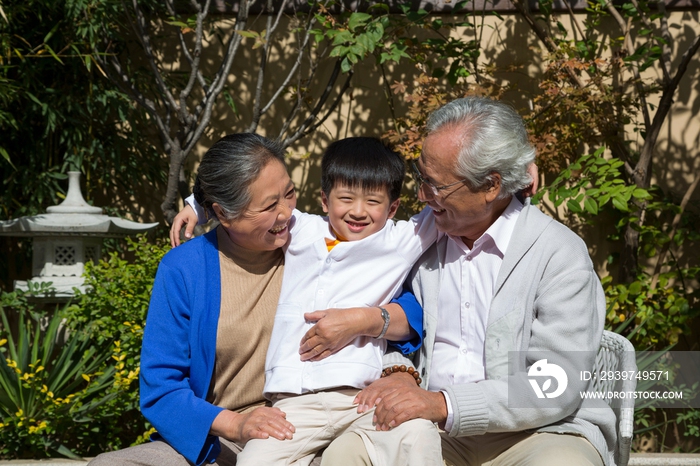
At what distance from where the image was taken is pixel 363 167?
2512 mm

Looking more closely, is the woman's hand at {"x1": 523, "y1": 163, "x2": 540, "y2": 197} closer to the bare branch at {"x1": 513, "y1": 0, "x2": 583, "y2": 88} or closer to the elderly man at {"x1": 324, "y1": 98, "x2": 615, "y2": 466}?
the elderly man at {"x1": 324, "y1": 98, "x2": 615, "y2": 466}

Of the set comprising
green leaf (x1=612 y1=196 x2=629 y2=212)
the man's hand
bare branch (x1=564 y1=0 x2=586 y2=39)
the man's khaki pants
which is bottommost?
the man's khaki pants

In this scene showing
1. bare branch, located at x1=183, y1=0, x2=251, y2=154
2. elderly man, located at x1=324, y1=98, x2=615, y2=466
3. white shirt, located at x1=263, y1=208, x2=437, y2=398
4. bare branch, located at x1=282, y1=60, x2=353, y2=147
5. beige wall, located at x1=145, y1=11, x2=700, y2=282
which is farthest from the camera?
beige wall, located at x1=145, y1=11, x2=700, y2=282

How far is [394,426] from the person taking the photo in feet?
7.25

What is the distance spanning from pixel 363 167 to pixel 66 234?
2205 mm

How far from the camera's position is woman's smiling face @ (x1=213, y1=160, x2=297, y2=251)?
95.3 inches

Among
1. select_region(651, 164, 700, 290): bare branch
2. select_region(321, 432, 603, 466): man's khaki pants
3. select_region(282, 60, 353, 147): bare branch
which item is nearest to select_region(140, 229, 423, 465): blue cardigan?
select_region(321, 432, 603, 466): man's khaki pants

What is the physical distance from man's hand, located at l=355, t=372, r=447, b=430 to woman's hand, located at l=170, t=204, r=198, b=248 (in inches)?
35.6

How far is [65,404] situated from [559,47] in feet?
11.4

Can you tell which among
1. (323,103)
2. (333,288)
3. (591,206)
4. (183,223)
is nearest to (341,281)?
(333,288)

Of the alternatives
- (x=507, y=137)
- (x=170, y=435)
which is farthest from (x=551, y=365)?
(x=170, y=435)

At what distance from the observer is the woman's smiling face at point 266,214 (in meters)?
2.42

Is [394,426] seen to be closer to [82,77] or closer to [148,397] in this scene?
[148,397]

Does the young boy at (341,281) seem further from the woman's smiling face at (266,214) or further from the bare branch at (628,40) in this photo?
the bare branch at (628,40)
